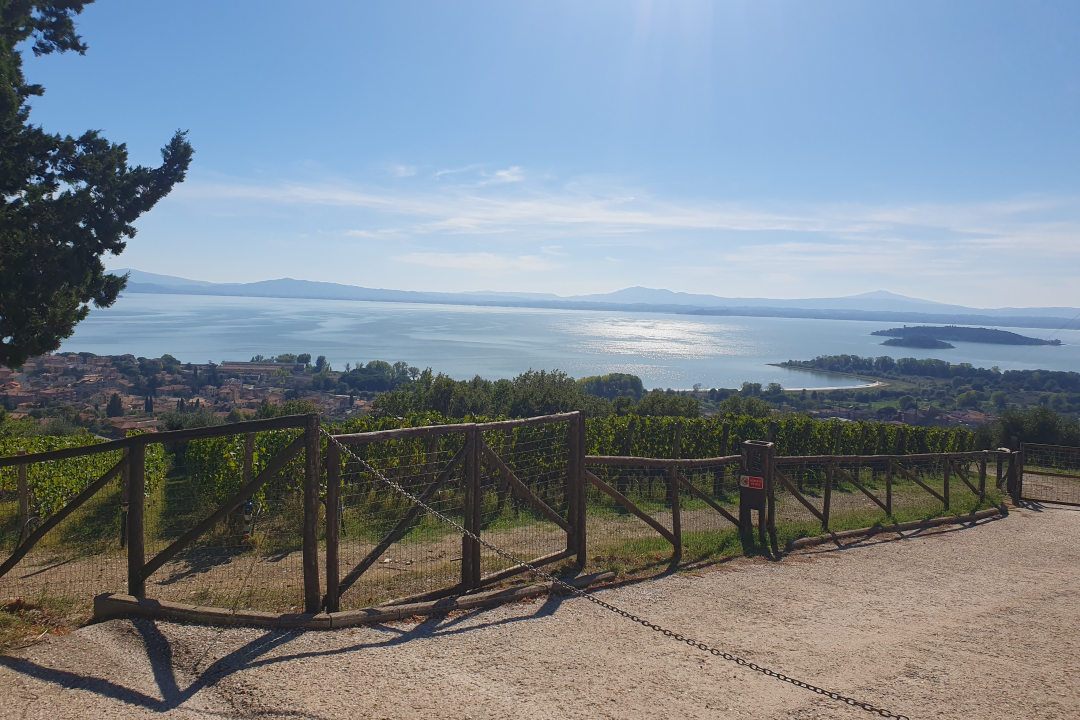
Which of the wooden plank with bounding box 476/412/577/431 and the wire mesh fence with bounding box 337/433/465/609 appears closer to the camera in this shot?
the wire mesh fence with bounding box 337/433/465/609

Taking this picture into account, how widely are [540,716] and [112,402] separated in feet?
136

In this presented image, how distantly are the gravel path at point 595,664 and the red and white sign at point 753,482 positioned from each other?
84.8 inches

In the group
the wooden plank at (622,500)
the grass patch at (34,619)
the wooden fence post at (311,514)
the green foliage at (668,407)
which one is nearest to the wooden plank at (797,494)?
the wooden plank at (622,500)

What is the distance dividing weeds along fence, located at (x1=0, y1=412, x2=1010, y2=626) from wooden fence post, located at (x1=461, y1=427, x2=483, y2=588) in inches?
0.5

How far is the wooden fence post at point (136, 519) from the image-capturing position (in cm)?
561

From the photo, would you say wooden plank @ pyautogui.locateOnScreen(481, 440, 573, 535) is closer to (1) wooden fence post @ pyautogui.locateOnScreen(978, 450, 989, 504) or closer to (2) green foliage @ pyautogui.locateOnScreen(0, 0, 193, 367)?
(2) green foliage @ pyautogui.locateOnScreen(0, 0, 193, 367)

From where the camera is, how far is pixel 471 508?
257 inches

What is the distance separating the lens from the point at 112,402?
37312 millimetres

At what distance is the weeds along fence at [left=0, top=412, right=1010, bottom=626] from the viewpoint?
5770 mm

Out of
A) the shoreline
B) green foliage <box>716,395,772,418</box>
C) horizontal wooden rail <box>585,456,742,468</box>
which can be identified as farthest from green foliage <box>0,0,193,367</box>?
the shoreline

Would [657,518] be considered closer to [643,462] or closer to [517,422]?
[643,462]

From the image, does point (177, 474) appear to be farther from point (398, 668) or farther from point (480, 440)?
point (398, 668)

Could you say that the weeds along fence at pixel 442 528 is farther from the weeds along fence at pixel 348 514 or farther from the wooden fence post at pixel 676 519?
the wooden fence post at pixel 676 519

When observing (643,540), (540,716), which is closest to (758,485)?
(643,540)
